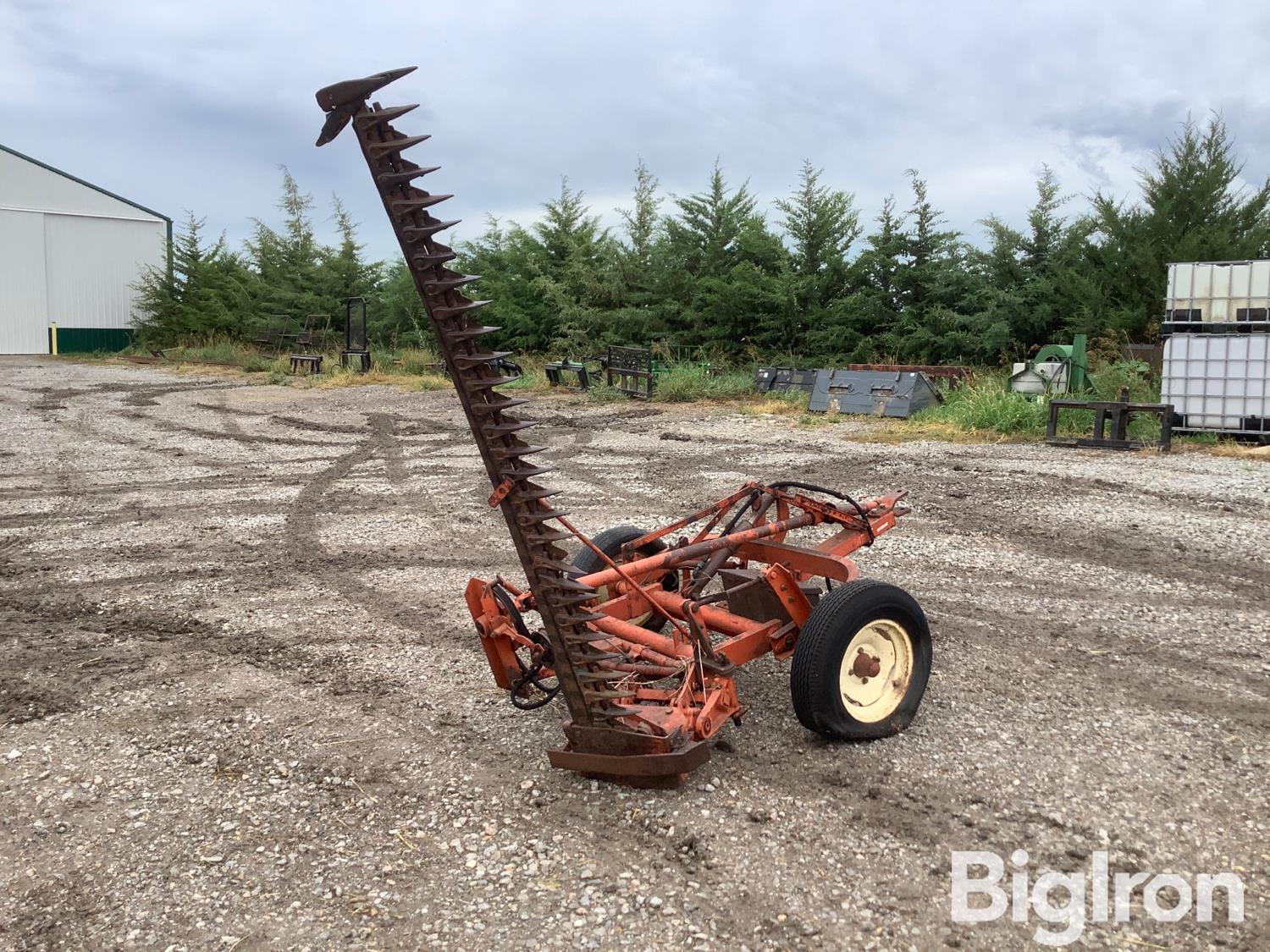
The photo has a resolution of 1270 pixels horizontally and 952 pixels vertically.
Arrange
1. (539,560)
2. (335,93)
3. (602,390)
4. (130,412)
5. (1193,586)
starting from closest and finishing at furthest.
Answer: (335,93), (539,560), (1193,586), (130,412), (602,390)

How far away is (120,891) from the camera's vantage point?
284 cm

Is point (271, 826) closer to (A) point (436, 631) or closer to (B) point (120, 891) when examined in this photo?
(B) point (120, 891)

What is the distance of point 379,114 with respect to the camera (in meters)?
2.85

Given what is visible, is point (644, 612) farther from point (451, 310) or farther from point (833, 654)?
point (451, 310)

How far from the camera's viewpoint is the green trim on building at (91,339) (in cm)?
3231

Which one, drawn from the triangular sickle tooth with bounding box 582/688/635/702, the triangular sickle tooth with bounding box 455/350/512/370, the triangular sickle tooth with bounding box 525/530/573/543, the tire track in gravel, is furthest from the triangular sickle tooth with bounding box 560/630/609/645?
the tire track in gravel

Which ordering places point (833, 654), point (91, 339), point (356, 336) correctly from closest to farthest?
point (833, 654) < point (356, 336) < point (91, 339)

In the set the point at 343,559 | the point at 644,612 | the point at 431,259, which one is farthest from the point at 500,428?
the point at 343,559

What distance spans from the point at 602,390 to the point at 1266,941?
1461 centimetres

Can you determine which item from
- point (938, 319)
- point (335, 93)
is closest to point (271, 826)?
point (335, 93)

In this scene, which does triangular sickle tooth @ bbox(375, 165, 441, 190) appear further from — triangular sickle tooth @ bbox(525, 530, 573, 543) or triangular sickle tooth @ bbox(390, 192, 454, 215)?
triangular sickle tooth @ bbox(525, 530, 573, 543)

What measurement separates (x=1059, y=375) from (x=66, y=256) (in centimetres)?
3095

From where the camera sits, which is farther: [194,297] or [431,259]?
[194,297]

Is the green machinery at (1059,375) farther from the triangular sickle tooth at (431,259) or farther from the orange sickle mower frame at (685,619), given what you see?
the triangular sickle tooth at (431,259)
